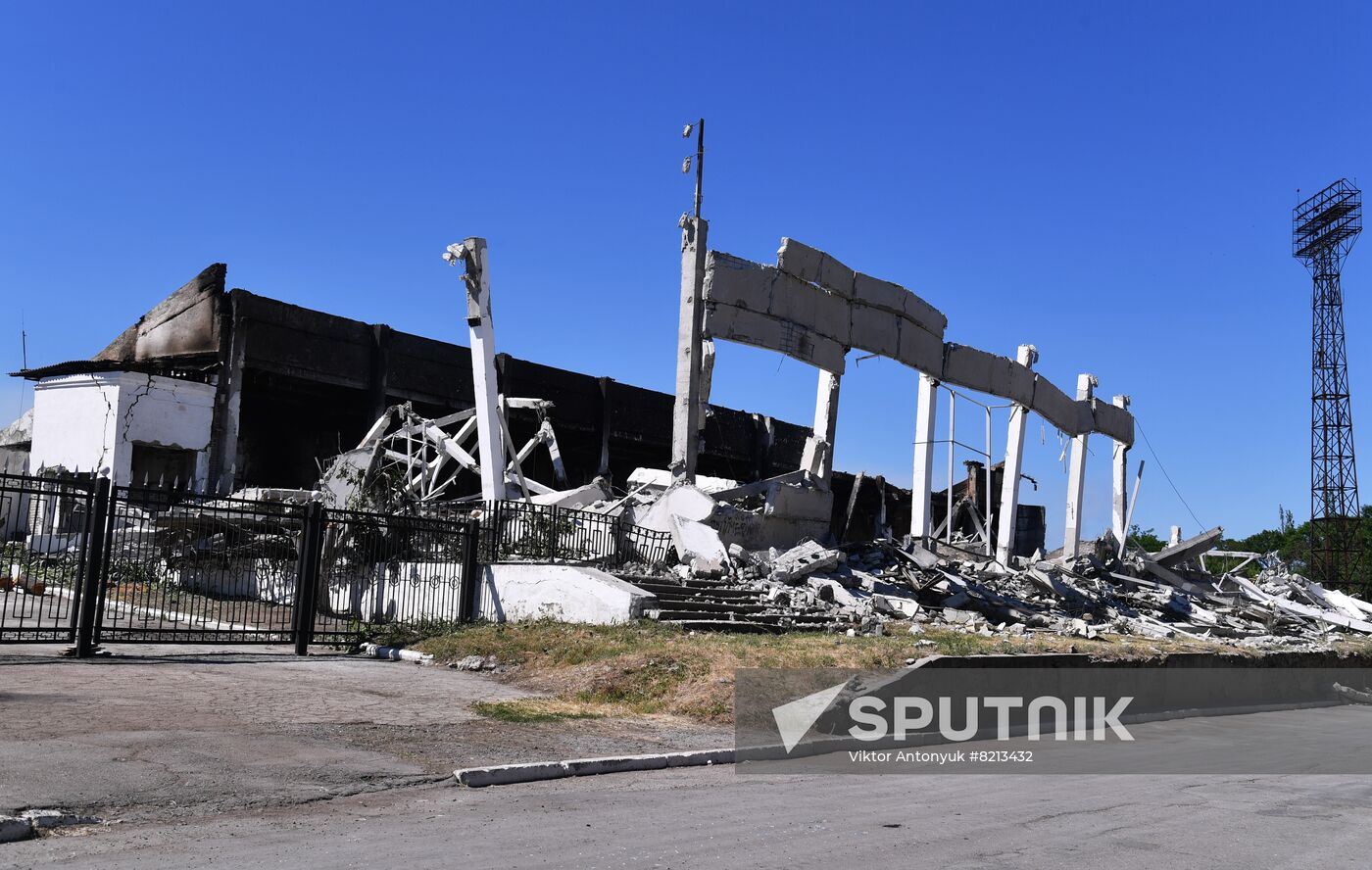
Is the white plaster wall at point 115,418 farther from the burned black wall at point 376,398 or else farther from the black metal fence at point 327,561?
the black metal fence at point 327,561

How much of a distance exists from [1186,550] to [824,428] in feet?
49.8

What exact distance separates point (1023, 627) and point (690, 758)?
11718mm

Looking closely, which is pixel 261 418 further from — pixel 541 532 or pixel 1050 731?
pixel 1050 731

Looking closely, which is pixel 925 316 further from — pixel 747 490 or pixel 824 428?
pixel 747 490

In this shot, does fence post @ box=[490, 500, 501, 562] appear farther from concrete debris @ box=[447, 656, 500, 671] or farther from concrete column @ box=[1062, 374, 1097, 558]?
concrete column @ box=[1062, 374, 1097, 558]

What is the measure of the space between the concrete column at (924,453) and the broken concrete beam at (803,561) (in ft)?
22.9

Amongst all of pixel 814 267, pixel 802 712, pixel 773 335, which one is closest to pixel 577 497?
pixel 773 335

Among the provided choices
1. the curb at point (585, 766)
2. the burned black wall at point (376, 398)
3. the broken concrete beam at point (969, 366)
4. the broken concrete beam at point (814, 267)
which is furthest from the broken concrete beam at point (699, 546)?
the burned black wall at point (376, 398)

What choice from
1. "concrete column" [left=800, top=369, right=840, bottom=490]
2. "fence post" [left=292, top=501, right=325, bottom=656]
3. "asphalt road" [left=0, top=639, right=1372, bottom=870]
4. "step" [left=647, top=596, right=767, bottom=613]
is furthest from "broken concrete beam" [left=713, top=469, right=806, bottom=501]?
"asphalt road" [left=0, top=639, right=1372, bottom=870]

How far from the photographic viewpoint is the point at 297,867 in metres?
4.90

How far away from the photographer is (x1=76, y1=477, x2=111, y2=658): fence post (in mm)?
11992

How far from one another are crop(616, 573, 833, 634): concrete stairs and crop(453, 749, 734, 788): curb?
6055mm

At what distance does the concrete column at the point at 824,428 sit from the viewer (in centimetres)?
2453

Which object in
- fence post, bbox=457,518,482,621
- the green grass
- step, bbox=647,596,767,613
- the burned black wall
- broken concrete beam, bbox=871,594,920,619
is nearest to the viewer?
the green grass
